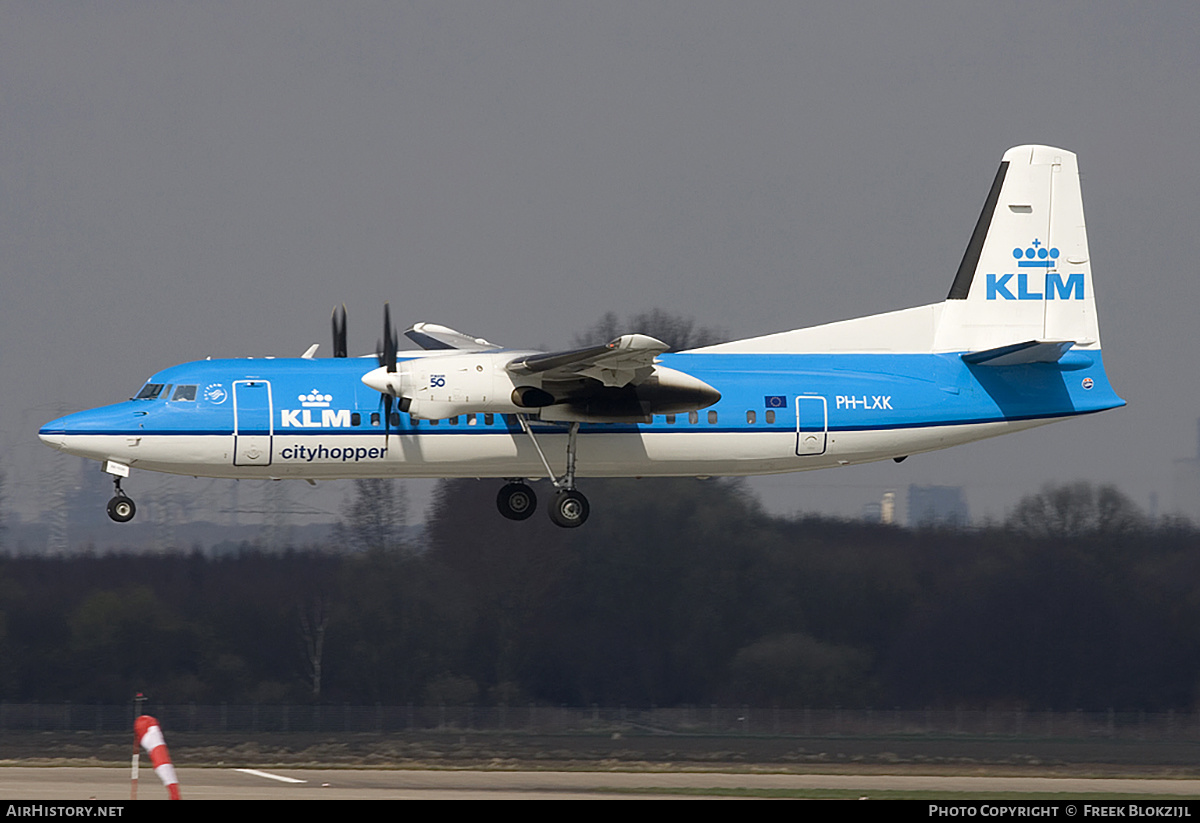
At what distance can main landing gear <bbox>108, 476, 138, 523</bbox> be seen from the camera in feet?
69.9

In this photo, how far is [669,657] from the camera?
30406 millimetres

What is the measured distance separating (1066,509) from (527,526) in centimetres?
1186

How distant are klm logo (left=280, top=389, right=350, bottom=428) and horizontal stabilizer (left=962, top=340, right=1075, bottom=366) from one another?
9795 mm

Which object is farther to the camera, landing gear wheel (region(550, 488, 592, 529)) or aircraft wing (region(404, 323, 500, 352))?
aircraft wing (region(404, 323, 500, 352))

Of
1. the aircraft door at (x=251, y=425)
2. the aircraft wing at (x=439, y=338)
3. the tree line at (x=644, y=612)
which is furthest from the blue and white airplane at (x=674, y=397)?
the tree line at (x=644, y=612)

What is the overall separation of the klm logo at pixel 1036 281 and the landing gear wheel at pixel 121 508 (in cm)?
1414

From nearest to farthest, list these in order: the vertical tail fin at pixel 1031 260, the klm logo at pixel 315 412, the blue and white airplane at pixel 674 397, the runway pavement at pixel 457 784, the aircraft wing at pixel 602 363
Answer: the aircraft wing at pixel 602 363 < the runway pavement at pixel 457 784 < the blue and white airplane at pixel 674 397 < the klm logo at pixel 315 412 < the vertical tail fin at pixel 1031 260

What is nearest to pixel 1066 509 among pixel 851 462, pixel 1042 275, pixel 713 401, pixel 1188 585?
pixel 1188 585

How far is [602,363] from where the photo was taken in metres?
20.2

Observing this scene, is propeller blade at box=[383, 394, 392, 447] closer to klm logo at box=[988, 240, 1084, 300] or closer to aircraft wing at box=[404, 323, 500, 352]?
aircraft wing at box=[404, 323, 500, 352]

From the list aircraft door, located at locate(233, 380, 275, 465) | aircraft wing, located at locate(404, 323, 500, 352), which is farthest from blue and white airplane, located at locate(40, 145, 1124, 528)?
aircraft wing, located at locate(404, 323, 500, 352)

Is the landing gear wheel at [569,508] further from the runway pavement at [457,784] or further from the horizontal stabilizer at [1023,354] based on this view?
the horizontal stabilizer at [1023,354]

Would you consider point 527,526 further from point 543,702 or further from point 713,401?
point 713,401

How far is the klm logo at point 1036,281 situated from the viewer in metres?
23.9
